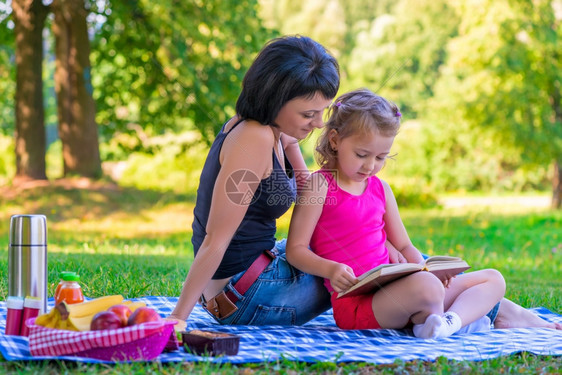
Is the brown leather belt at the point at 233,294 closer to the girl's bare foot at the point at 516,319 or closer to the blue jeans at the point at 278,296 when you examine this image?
the blue jeans at the point at 278,296

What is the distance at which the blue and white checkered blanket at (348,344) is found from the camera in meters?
2.55

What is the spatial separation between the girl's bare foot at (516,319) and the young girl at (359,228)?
0.21m

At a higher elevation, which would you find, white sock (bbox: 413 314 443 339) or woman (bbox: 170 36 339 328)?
woman (bbox: 170 36 339 328)

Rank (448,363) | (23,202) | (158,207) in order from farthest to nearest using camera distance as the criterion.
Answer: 1. (158,207)
2. (23,202)
3. (448,363)

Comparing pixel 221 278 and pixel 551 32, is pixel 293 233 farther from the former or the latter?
pixel 551 32

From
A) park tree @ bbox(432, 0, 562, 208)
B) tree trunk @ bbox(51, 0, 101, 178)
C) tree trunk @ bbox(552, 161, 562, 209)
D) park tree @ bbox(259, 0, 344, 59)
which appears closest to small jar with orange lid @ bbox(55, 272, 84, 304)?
tree trunk @ bbox(51, 0, 101, 178)

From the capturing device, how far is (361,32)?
27891 millimetres

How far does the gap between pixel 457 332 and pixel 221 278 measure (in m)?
1.14

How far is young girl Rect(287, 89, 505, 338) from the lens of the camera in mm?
3127

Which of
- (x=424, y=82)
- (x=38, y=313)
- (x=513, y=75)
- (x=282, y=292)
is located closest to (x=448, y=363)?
(x=282, y=292)

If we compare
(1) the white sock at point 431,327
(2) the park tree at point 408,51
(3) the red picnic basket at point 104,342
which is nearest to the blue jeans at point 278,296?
(1) the white sock at point 431,327

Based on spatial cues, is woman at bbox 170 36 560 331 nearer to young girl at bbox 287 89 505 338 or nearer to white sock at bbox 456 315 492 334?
young girl at bbox 287 89 505 338

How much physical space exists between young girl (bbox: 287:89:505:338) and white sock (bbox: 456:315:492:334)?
0.05 metres

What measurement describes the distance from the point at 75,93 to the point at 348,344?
888cm
